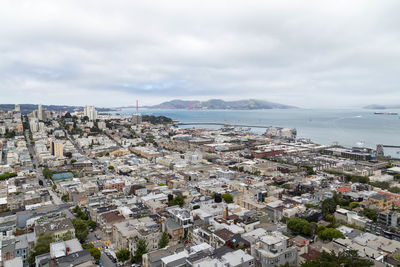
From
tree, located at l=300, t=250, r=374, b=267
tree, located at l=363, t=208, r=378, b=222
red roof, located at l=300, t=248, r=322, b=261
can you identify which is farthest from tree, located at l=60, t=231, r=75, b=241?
tree, located at l=363, t=208, r=378, b=222

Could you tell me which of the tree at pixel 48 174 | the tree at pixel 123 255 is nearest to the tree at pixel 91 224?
the tree at pixel 123 255

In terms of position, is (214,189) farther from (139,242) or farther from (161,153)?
(161,153)

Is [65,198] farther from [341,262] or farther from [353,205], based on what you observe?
[353,205]

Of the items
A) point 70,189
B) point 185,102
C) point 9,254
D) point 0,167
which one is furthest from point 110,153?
point 185,102

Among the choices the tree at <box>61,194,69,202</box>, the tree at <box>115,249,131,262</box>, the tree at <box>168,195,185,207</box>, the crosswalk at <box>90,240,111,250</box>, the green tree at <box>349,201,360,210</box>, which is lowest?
the crosswalk at <box>90,240,111,250</box>

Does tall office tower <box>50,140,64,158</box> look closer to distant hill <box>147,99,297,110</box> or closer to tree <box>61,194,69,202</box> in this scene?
tree <box>61,194,69,202</box>

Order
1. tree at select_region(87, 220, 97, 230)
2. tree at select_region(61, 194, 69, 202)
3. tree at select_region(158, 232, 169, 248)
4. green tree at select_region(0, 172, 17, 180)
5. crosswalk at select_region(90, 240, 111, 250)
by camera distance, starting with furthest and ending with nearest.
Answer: green tree at select_region(0, 172, 17, 180), tree at select_region(61, 194, 69, 202), tree at select_region(87, 220, 97, 230), crosswalk at select_region(90, 240, 111, 250), tree at select_region(158, 232, 169, 248)

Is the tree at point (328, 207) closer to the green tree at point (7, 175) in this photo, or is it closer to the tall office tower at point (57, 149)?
the green tree at point (7, 175)
